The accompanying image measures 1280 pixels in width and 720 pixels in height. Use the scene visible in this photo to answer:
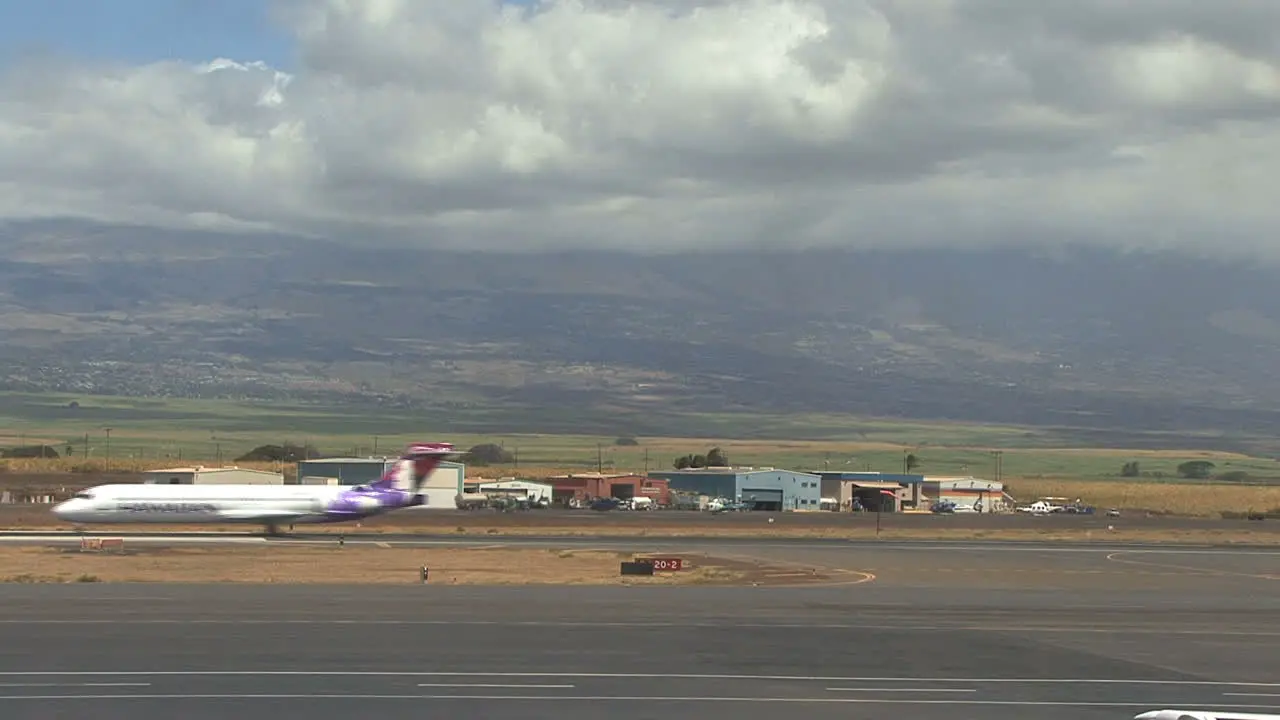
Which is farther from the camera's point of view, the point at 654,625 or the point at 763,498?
the point at 763,498

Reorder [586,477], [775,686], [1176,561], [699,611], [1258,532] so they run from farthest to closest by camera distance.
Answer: [586,477]
[1258,532]
[1176,561]
[699,611]
[775,686]

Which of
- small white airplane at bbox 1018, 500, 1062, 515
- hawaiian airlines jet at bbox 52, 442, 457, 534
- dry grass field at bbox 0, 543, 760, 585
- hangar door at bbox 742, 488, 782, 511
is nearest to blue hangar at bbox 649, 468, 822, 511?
hangar door at bbox 742, 488, 782, 511

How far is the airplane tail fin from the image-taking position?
113 meters

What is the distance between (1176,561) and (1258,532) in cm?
4241

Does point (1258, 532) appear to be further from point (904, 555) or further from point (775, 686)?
point (775, 686)

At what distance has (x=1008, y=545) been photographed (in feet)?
354

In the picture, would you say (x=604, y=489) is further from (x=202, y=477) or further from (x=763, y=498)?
(x=202, y=477)

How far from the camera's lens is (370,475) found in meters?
178

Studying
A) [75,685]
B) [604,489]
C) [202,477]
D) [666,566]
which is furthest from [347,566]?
[604,489]

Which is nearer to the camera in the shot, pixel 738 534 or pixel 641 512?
pixel 738 534

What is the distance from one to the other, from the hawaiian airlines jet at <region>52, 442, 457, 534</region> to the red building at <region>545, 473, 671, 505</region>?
7010 centimetres

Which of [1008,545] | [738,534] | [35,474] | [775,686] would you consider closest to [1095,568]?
[1008,545]

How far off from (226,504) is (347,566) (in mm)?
31578

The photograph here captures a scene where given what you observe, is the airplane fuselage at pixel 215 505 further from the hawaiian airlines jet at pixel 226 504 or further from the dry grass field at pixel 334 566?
the dry grass field at pixel 334 566
